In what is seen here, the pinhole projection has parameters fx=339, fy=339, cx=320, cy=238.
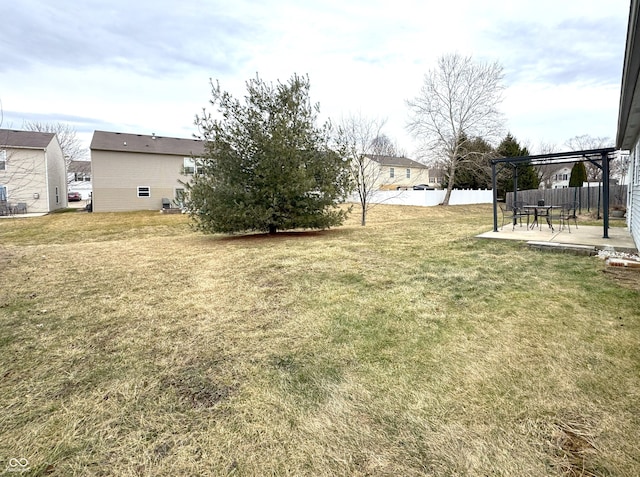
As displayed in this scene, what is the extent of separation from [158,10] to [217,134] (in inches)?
137

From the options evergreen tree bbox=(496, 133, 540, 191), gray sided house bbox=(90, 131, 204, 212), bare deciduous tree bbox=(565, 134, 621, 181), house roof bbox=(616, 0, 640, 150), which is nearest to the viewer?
house roof bbox=(616, 0, 640, 150)

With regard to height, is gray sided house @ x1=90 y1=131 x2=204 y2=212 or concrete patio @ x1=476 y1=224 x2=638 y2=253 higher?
gray sided house @ x1=90 y1=131 x2=204 y2=212

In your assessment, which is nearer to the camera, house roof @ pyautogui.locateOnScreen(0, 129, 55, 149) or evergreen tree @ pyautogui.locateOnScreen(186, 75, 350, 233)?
evergreen tree @ pyautogui.locateOnScreen(186, 75, 350, 233)

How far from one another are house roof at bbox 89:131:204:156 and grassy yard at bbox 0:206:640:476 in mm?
20090

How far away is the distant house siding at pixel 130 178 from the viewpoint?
22516 millimetres

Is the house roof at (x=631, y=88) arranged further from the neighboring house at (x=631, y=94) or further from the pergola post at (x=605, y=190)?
the pergola post at (x=605, y=190)

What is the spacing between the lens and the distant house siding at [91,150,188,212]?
22.5 m

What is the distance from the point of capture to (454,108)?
78.5 ft

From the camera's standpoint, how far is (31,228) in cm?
1516

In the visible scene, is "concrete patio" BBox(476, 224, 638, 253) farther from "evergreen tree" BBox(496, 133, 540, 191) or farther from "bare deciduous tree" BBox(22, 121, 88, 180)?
"bare deciduous tree" BBox(22, 121, 88, 180)

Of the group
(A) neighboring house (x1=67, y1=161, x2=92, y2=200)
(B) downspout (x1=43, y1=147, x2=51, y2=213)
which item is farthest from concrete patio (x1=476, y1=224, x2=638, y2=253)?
(A) neighboring house (x1=67, y1=161, x2=92, y2=200)

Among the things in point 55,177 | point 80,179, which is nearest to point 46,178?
point 55,177

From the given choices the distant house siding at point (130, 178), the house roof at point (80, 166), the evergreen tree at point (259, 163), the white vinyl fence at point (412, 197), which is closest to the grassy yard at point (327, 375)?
the evergreen tree at point (259, 163)

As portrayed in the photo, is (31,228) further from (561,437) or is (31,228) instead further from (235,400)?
(561,437)
